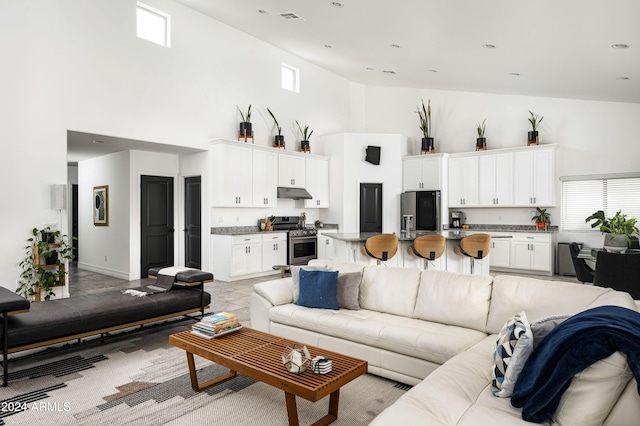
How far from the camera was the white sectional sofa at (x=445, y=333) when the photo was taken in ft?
5.70

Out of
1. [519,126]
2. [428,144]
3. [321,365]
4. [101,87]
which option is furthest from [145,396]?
Result: [519,126]

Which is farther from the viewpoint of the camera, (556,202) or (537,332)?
(556,202)

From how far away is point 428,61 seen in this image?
755 cm

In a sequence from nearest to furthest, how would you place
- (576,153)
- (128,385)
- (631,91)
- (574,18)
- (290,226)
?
(128,385) → (574,18) → (631,91) → (576,153) → (290,226)

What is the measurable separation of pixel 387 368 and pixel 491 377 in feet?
3.25

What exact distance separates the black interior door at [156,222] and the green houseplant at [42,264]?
2104mm

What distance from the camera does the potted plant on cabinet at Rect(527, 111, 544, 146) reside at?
28.2 feet

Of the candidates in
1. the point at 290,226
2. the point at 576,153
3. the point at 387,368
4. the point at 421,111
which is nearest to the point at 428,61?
the point at 421,111

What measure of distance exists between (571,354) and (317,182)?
8.29 metres

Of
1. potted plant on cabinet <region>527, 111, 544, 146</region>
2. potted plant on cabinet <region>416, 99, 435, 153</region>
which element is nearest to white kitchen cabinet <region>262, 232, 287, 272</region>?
potted plant on cabinet <region>416, 99, 435, 153</region>

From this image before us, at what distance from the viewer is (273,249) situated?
333 inches

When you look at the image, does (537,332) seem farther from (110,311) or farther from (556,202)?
(556,202)

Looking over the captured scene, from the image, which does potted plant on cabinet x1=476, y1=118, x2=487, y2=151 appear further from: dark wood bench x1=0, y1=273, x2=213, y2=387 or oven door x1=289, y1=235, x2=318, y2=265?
dark wood bench x1=0, y1=273, x2=213, y2=387

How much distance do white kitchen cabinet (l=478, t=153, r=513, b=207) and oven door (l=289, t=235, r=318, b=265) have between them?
12.6ft
